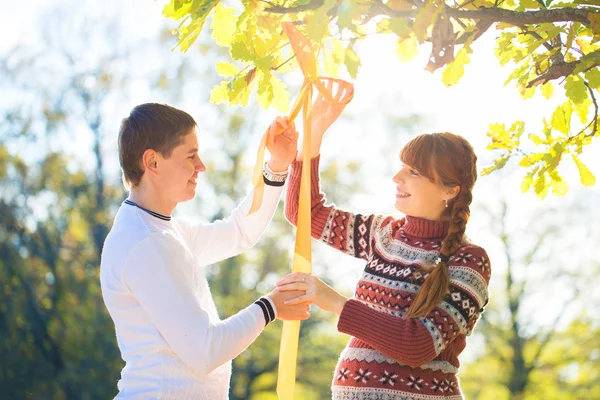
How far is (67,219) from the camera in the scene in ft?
50.4

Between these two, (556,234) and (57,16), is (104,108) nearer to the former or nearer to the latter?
(57,16)

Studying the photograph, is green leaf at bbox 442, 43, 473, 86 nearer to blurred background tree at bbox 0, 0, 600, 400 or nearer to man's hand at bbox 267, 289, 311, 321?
man's hand at bbox 267, 289, 311, 321

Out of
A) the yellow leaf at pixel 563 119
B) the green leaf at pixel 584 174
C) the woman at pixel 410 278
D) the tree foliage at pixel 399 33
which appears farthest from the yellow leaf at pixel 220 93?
the green leaf at pixel 584 174

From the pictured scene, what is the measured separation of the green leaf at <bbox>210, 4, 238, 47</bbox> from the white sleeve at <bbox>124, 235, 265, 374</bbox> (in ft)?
1.95

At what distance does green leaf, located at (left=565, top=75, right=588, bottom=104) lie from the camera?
2.09m

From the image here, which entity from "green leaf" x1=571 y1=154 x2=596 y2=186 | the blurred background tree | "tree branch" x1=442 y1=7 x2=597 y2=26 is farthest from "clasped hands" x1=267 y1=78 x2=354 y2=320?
the blurred background tree

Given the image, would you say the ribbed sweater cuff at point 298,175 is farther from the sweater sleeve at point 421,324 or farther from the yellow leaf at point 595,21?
the yellow leaf at point 595,21

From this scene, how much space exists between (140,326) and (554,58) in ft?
4.48

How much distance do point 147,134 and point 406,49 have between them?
82 cm

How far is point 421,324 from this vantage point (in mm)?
2129

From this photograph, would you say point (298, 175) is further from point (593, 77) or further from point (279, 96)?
point (593, 77)

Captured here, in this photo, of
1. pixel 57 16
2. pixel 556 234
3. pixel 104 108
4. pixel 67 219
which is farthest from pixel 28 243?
pixel 556 234

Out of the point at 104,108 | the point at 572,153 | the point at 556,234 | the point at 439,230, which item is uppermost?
the point at 572,153

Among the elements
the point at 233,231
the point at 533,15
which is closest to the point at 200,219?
the point at 233,231
